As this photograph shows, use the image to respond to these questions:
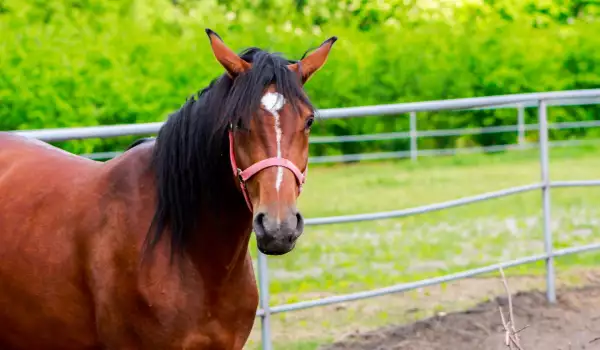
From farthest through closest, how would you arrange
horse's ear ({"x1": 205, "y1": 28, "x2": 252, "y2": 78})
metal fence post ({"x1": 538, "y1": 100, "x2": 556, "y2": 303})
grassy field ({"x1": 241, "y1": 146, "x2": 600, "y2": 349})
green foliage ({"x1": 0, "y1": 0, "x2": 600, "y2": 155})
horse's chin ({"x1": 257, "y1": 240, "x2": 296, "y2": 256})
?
1. green foliage ({"x1": 0, "y1": 0, "x2": 600, "y2": 155})
2. grassy field ({"x1": 241, "y1": 146, "x2": 600, "y2": 349})
3. metal fence post ({"x1": 538, "y1": 100, "x2": 556, "y2": 303})
4. horse's ear ({"x1": 205, "y1": 28, "x2": 252, "y2": 78})
5. horse's chin ({"x1": 257, "y1": 240, "x2": 296, "y2": 256})

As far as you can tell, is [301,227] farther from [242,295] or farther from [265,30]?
[265,30]

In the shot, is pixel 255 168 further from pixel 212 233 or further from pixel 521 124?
pixel 521 124

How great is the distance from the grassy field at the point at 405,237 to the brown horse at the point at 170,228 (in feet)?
8.12

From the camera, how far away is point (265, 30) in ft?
59.2

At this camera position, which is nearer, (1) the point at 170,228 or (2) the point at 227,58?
(2) the point at 227,58

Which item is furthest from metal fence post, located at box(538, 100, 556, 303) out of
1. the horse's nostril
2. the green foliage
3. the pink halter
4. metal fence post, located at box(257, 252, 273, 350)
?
the green foliage

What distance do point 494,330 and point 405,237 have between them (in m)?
3.55

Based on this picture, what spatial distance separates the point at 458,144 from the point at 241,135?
15396 mm

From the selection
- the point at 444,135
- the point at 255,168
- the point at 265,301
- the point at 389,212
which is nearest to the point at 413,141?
the point at 444,135

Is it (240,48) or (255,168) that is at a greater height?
(255,168)

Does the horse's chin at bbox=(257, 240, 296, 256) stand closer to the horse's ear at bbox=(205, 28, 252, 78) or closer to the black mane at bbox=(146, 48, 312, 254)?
the black mane at bbox=(146, 48, 312, 254)

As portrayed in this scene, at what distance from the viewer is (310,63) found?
3494 mm

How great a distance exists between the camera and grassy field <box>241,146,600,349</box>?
6818 mm

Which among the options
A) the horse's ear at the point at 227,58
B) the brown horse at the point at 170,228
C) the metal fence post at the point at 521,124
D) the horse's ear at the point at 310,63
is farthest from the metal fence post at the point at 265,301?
the metal fence post at the point at 521,124
